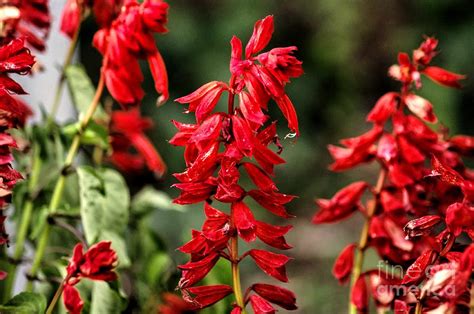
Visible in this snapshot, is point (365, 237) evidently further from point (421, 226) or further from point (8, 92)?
point (8, 92)

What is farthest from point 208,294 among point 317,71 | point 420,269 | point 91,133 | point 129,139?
point 317,71

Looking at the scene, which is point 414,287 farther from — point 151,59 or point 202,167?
point 151,59

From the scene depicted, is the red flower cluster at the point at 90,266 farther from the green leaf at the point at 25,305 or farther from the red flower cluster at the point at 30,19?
the red flower cluster at the point at 30,19

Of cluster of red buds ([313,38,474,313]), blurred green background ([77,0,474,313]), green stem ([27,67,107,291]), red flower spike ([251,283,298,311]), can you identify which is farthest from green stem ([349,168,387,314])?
blurred green background ([77,0,474,313])

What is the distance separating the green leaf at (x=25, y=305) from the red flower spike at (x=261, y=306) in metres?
0.15

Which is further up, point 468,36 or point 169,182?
point 468,36

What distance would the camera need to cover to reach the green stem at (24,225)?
63 cm

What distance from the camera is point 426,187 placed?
1.84 ft

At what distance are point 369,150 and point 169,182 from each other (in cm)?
146

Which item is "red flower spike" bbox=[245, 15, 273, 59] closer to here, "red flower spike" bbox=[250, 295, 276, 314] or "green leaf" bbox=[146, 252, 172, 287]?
"red flower spike" bbox=[250, 295, 276, 314]

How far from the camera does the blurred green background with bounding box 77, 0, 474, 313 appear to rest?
2025 millimetres

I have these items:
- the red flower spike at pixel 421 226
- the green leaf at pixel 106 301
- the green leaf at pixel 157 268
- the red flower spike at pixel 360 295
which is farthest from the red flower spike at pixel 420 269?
the green leaf at pixel 157 268

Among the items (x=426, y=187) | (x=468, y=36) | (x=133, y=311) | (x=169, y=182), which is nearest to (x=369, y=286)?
(x=426, y=187)

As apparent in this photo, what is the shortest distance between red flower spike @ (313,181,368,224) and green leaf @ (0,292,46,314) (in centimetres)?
21
